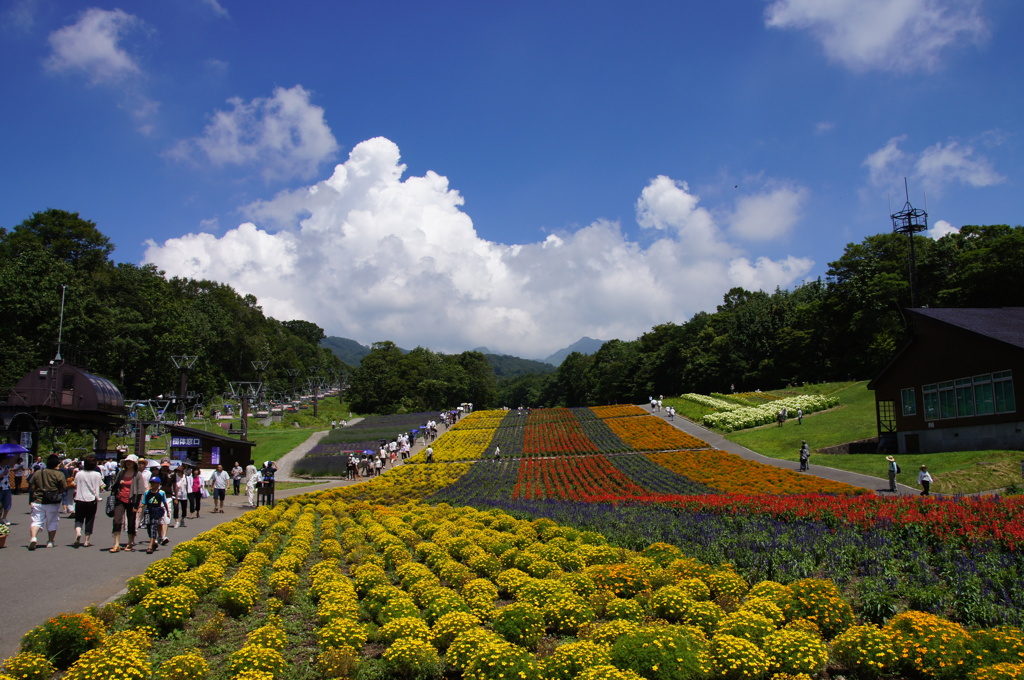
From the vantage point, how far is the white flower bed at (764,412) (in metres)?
43.6

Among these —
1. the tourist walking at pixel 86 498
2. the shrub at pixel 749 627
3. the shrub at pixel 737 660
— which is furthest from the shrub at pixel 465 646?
the tourist walking at pixel 86 498

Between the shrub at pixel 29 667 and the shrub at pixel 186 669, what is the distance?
1041mm

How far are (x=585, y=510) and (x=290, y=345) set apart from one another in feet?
472

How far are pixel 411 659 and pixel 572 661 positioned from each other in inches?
66.8

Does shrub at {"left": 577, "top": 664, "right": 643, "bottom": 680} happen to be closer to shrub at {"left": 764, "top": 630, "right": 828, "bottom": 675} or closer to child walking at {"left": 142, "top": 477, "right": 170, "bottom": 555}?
shrub at {"left": 764, "top": 630, "right": 828, "bottom": 675}

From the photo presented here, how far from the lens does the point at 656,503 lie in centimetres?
1745

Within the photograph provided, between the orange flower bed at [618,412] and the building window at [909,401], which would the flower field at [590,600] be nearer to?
the building window at [909,401]

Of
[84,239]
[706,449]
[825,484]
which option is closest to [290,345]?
[84,239]

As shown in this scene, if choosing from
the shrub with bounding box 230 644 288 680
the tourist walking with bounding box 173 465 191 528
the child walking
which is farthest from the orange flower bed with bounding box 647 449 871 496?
the shrub with bounding box 230 644 288 680

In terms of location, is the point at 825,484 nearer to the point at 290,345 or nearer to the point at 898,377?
the point at 898,377

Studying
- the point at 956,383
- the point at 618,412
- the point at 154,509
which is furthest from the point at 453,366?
the point at 154,509

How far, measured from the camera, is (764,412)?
45.0m

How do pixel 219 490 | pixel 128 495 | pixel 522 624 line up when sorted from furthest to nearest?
pixel 219 490 → pixel 128 495 → pixel 522 624

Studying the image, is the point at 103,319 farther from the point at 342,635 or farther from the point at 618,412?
the point at 342,635
